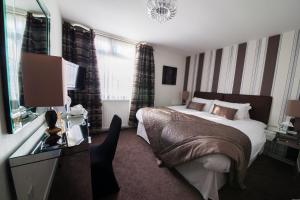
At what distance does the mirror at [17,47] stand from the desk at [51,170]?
0.20m

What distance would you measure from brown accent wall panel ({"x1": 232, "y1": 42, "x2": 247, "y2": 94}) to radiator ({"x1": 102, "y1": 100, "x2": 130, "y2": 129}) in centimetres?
287

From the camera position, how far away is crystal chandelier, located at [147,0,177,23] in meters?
1.51

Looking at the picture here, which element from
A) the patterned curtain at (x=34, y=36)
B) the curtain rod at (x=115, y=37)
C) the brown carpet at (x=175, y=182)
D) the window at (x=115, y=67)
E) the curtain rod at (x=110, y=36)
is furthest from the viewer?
the window at (x=115, y=67)

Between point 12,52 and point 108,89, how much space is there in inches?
97.8

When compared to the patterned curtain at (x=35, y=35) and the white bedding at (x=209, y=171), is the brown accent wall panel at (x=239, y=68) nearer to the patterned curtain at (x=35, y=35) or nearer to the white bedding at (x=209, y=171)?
the white bedding at (x=209, y=171)

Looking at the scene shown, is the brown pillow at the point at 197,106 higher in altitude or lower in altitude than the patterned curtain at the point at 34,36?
lower

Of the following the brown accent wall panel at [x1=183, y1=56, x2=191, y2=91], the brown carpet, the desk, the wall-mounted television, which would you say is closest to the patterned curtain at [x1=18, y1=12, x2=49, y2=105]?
the desk

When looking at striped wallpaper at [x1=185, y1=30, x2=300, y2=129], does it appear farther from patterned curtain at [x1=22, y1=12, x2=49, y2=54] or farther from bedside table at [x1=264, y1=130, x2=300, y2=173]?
patterned curtain at [x1=22, y1=12, x2=49, y2=54]

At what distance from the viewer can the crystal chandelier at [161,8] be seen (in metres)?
1.51

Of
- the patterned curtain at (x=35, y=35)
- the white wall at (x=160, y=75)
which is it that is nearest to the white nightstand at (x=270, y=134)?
the white wall at (x=160, y=75)

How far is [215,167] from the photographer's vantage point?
49.9 inches

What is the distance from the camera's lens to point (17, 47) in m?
0.80

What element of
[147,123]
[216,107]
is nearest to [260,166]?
[216,107]

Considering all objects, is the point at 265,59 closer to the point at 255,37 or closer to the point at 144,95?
the point at 255,37
